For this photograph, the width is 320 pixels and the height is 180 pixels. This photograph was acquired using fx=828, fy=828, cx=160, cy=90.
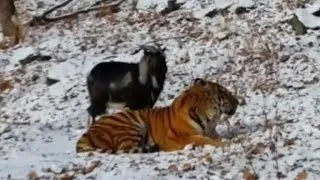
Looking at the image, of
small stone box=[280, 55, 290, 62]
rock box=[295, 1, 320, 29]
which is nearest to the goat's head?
small stone box=[280, 55, 290, 62]

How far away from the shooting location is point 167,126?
27.8ft

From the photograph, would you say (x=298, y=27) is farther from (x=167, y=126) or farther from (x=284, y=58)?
(x=167, y=126)

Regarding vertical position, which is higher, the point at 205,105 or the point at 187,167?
the point at 187,167

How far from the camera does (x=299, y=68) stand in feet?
40.1

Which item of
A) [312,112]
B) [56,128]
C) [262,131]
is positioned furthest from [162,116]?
[56,128]

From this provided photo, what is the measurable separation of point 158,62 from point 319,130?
12.8 feet

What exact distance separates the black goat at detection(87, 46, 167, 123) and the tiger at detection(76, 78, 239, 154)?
2.71 metres

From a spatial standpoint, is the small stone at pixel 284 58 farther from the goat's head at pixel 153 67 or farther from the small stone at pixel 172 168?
the small stone at pixel 172 168

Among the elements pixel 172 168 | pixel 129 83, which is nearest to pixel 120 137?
pixel 172 168

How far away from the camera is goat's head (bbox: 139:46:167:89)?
11.4 metres

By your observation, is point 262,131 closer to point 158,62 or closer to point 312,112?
point 312,112

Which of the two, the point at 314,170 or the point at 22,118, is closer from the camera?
the point at 314,170

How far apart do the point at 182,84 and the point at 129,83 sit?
181cm

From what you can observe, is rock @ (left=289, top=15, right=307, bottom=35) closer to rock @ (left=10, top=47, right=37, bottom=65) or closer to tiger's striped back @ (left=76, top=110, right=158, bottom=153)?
rock @ (left=10, top=47, right=37, bottom=65)
